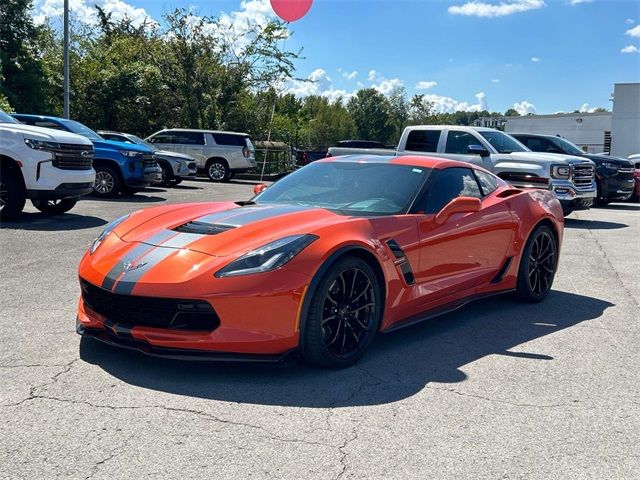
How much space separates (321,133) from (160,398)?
69559mm

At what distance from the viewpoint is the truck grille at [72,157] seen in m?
10.3

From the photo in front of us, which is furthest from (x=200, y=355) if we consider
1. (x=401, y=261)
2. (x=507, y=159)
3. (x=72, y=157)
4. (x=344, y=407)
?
(x=507, y=159)

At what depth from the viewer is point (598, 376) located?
431 centimetres

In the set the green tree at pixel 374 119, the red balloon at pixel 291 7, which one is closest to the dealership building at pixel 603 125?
the green tree at pixel 374 119

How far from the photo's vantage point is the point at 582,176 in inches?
543

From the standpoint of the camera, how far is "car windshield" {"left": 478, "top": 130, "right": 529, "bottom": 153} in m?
14.1

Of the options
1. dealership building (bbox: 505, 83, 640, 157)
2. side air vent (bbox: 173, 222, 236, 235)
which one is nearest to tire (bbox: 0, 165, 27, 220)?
side air vent (bbox: 173, 222, 236, 235)

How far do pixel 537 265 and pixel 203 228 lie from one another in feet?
11.2

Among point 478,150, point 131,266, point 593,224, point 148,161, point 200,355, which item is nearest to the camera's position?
point 200,355

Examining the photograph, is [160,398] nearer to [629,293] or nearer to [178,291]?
[178,291]

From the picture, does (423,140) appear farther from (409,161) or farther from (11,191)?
(409,161)

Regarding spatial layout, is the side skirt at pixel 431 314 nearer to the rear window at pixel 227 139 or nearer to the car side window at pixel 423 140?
the car side window at pixel 423 140

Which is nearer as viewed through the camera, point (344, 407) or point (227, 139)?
point (344, 407)

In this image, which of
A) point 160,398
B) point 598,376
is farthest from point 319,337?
point 598,376
